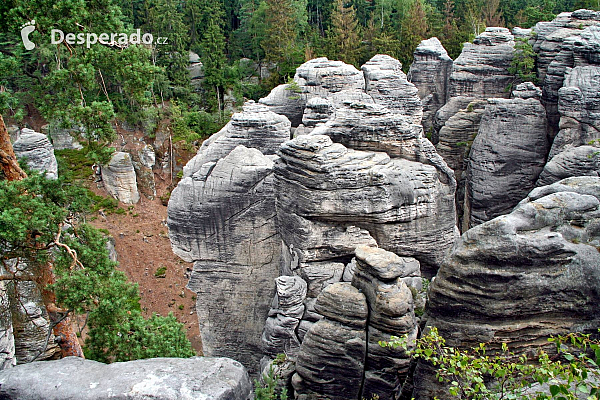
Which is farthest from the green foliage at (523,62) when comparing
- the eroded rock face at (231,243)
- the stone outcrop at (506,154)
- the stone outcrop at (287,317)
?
the stone outcrop at (287,317)

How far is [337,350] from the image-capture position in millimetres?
11664

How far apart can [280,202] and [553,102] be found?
1453cm

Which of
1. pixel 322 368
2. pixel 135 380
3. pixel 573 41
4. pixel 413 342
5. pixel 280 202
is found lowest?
pixel 322 368

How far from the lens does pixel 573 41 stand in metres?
22.0

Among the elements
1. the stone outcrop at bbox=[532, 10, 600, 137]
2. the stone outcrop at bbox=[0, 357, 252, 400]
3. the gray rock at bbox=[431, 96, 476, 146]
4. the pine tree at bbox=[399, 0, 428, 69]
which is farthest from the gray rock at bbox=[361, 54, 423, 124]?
the pine tree at bbox=[399, 0, 428, 69]

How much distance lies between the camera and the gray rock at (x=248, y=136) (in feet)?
59.1

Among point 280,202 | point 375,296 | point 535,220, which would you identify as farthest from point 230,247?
point 535,220

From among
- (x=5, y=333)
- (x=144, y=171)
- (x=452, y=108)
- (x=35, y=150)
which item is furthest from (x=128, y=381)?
(x=144, y=171)

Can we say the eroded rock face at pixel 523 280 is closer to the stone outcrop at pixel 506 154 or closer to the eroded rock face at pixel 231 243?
the eroded rock face at pixel 231 243

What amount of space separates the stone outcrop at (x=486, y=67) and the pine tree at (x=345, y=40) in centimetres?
1714

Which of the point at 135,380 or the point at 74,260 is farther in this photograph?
the point at 74,260

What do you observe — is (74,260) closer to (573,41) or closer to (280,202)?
(280,202)

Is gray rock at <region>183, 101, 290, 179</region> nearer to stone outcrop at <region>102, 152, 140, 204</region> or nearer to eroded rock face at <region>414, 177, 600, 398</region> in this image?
eroded rock face at <region>414, 177, 600, 398</region>

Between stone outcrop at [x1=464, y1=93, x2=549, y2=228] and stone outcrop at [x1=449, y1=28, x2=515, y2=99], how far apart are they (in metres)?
4.88
